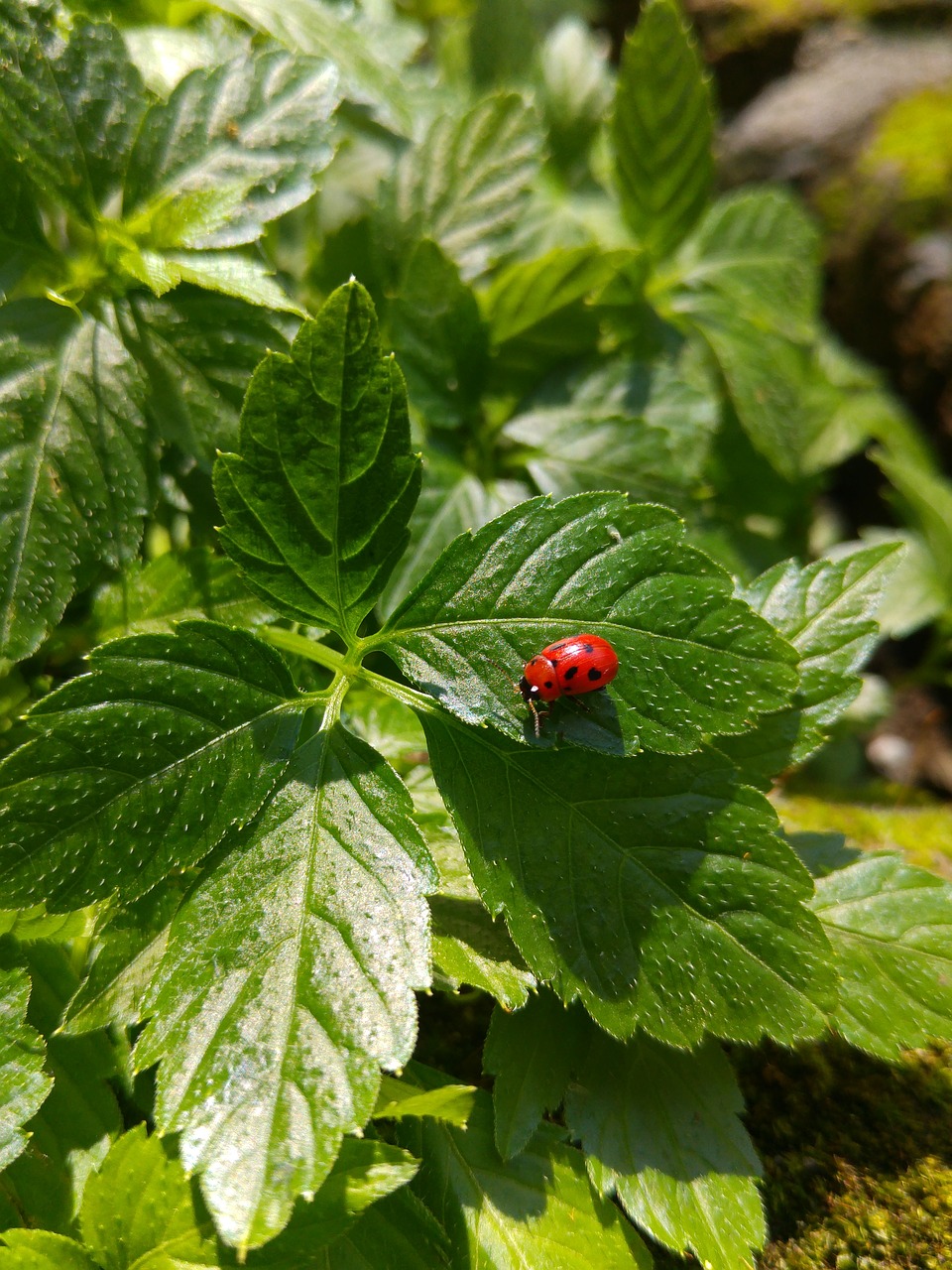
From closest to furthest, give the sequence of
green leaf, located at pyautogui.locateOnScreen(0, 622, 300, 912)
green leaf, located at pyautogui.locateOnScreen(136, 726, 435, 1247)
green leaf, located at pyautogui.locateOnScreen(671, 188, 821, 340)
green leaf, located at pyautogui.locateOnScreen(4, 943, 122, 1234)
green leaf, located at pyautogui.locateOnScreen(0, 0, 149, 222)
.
→ green leaf, located at pyautogui.locateOnScreen(136, 726, 435, 1247)
green leaf, located at pyautogui.locateOnScreen(0, 622, 300, 912)
green leaf, located at pyautogui.locateOnScreen(4, 943, 122, 1234)
green leaf, located at pyautogui.locateOnScreen(0, 0, 149, 222)
green leaf, located at pyautogui.locateOnScreen(671, 188, 821, 340)

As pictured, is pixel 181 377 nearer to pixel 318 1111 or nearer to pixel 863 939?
pixel 318 1111

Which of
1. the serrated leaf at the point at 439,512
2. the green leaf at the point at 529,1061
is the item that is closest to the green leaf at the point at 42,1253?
the green leaf at the point at 529,1061

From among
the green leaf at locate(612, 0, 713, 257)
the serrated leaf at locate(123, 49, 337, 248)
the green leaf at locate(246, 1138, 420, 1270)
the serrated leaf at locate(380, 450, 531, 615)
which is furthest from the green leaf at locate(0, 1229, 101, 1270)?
the green leaf at locate(612, 0, 713, 257)

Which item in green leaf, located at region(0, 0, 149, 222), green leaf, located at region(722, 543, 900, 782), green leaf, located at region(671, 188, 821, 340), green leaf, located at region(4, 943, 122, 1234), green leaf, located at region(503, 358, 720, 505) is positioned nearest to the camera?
green leaf, located at region(4, 943, 122, 1234)

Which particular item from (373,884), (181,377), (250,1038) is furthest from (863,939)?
(181,377)

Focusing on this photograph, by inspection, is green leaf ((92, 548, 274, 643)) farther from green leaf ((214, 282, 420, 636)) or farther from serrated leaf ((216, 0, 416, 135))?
serrated leaf ((216, 0, 416, 135))
